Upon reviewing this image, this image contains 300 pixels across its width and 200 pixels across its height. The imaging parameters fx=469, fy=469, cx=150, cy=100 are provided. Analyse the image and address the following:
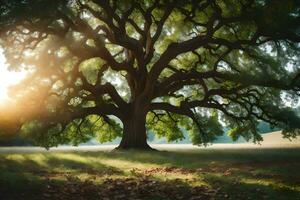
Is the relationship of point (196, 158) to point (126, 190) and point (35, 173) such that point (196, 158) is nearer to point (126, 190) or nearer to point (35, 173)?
point (35, 173)

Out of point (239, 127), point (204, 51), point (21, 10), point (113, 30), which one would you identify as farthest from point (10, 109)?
point (239, 127)

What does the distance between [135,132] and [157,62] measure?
5.38m

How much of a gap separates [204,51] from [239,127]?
709cm

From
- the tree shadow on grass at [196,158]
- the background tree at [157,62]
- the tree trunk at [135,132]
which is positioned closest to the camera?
the tree shadow on grass at [196,158]

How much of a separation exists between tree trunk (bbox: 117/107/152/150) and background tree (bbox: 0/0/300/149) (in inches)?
2.9

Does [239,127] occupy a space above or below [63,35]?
below

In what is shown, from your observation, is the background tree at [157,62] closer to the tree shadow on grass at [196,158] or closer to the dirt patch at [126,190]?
the tree shadow on grass at [196,158]

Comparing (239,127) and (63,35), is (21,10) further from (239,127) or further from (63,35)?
(239,127)

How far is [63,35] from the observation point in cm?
2736

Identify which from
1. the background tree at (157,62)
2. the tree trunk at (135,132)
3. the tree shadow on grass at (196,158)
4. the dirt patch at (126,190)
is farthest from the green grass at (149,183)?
the tree trunk at (135,132)

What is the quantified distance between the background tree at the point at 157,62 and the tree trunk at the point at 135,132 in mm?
74

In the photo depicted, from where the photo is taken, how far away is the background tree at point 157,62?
89.9 ft

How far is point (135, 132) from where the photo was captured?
34.5m

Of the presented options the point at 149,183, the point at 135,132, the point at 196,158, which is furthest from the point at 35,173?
the point at 135,132
